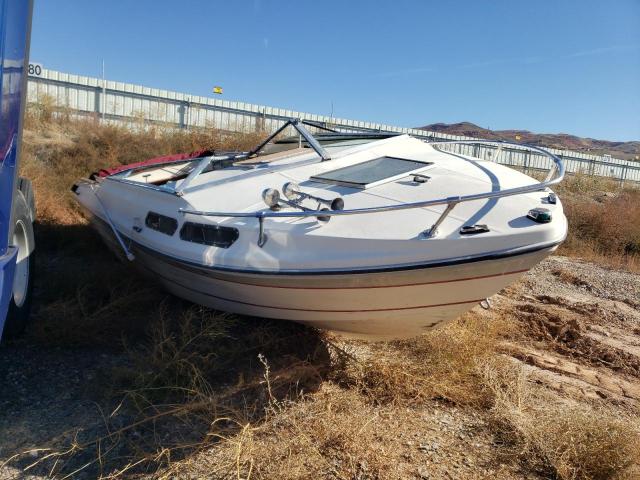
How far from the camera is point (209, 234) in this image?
4.01 metres

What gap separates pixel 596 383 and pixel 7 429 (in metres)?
4.71

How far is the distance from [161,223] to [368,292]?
2.11 m

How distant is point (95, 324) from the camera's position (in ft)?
15.1

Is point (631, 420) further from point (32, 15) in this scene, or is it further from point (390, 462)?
point (32, 15)

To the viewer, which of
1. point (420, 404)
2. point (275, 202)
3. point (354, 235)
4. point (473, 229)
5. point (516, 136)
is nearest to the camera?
point (473, 229)

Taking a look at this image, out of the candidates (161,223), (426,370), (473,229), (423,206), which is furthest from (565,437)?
(161,223)

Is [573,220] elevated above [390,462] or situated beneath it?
elevated above

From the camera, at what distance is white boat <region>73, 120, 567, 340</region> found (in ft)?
10.7

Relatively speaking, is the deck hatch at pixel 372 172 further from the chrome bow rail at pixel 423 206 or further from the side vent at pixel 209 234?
the side vent at pixel 209 234

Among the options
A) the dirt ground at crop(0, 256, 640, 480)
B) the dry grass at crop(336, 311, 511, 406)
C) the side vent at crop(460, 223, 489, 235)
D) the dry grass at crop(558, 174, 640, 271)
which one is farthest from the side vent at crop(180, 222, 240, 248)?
the dry grass at crop(558, 174, 640, 271)

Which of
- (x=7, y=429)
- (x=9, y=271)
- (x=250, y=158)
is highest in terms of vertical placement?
(x=250, y=158)

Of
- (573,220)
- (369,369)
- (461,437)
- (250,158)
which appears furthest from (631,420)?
(573,220)

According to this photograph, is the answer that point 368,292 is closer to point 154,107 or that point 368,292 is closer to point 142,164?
point 142,164

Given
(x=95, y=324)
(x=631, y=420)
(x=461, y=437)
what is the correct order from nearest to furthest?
1. (x=461, y=437)
2. (x=631, y=420)
3. (x=95, y=324)
